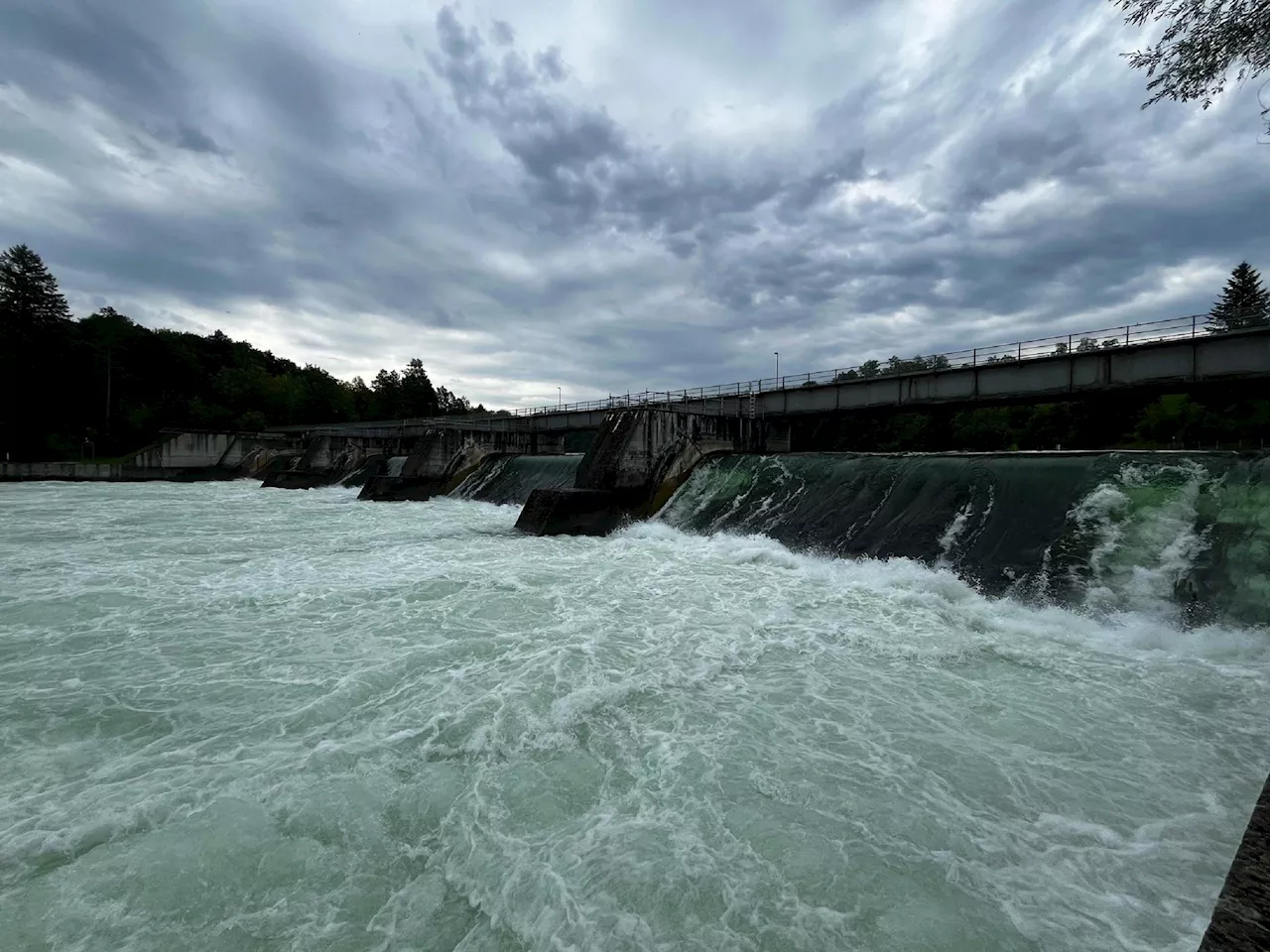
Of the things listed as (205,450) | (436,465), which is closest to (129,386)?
(205,450)

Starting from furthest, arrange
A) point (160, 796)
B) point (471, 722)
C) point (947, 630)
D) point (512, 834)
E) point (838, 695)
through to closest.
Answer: point (947, 630) → point (838, 695) → point (471, 722) → point (160, 796) → point (512, 834)

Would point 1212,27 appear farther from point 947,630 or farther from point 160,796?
point 160,796

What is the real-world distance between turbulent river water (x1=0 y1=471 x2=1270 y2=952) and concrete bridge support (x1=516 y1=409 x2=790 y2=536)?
8.30 metres

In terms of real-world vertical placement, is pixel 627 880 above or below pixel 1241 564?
below

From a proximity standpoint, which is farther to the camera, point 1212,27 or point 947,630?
point 947,630

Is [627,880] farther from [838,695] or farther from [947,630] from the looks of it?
[947,630]

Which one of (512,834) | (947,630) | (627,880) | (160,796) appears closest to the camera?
(627,880)

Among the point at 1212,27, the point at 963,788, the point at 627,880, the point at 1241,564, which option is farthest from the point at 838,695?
the point at 1212,27

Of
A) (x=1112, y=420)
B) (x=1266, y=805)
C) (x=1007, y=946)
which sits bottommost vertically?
(x=1007, y=946)

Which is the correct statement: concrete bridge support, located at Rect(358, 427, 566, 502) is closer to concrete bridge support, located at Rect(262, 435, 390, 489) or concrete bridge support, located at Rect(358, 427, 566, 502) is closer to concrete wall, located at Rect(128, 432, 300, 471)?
concrete bridge support, located at Rect(262, 435, 390, 489)

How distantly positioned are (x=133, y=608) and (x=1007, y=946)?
36.3ft

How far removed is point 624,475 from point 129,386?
86761mm

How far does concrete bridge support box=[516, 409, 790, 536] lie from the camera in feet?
58.0

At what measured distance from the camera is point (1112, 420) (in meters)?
47.2
